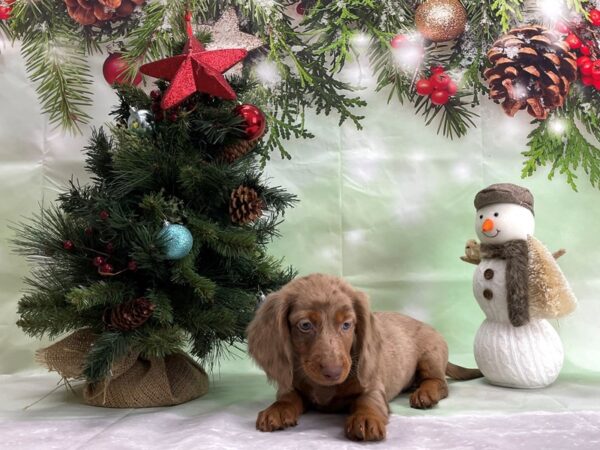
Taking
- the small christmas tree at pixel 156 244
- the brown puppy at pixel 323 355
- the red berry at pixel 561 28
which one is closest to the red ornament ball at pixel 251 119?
the small christmas tree at pixel 156 244

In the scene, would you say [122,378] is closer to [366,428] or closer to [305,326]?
[305,326]

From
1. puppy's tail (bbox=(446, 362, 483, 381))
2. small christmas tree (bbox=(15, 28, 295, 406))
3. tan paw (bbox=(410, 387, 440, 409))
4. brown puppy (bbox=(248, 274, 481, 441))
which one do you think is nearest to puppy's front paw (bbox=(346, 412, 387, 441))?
brown puppy (bbox=(248, 274, 481, 441))

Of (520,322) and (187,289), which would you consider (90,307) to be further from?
(520,322)

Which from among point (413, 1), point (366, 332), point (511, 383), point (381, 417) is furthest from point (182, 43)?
point (511, 383)

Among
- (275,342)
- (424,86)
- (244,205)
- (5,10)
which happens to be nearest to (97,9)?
(5,10)

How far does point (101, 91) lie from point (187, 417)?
1.32 meters

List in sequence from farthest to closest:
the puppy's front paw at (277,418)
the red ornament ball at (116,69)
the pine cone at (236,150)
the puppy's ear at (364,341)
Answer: the red ornament ball at (116,69)
the pine cone at (236,150)
the puppy's ear at (364,341)
the puppy's front paw at (277,418)

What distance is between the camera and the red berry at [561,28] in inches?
106

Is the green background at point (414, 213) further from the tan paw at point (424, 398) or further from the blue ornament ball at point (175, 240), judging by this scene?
the blue ornament ball at point (175, 240)

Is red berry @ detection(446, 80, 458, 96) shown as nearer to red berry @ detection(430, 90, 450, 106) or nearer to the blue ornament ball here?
red berry @ detection(430, 90, 450, 106)

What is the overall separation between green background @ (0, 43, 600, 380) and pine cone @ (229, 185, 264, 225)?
59 centimetres

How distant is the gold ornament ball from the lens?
8.66 feet

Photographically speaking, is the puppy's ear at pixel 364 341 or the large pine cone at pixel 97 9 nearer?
the puppy's ear at pixel 364 341

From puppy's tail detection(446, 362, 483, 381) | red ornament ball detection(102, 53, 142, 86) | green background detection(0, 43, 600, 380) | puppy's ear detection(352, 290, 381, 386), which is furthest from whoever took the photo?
green background detection(0, 43, 600, 380)
